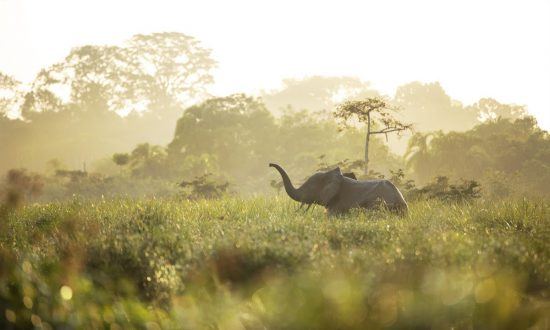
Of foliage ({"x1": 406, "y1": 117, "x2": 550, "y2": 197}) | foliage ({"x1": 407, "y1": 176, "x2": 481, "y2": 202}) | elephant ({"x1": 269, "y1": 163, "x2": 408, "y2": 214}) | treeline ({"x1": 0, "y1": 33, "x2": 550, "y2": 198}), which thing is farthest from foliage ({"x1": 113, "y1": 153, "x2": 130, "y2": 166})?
elephant ({"x1": 269, "y1": 163, "x2": 408, "y2": 214})

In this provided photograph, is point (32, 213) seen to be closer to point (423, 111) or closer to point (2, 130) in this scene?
point (2, 130)

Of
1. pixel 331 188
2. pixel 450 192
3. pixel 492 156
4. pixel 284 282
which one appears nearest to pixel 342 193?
pixel 331 188

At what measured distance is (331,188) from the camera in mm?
10453

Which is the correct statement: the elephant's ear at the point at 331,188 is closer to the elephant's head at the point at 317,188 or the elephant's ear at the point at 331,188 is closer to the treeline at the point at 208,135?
the elephant's head at the point at 317,188

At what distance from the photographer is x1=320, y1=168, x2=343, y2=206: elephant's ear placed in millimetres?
10406

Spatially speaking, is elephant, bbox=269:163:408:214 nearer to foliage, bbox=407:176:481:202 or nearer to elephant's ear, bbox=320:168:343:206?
elephant's ear, bbox=320:168:343:206

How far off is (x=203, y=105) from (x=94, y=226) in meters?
24.6

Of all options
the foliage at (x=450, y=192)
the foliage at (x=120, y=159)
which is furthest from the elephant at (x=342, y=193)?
the foliage at (x=120, y=159)

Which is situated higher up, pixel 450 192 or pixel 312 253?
pixel 312 253

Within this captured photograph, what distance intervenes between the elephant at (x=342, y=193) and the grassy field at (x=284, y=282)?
2.67 metres

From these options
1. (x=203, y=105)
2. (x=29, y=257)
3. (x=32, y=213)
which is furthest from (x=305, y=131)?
(x=29, y=257)

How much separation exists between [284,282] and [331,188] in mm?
5100

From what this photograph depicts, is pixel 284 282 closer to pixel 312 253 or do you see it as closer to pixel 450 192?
pixel 312 253

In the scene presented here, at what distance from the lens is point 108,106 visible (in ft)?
175
